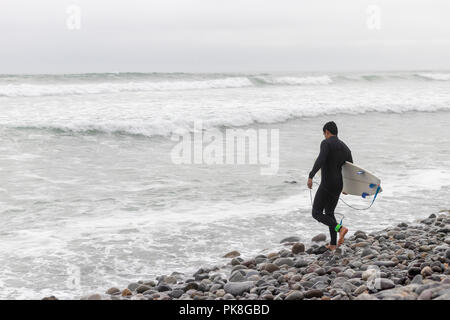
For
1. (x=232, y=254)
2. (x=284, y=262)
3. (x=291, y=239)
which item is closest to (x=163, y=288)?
(x=232, y=254)

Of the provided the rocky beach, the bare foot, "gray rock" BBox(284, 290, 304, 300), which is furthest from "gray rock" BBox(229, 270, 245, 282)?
the bare foot

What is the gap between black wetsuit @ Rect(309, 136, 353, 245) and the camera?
6980 mm

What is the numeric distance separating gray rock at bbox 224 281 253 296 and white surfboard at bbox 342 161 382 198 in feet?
8.61

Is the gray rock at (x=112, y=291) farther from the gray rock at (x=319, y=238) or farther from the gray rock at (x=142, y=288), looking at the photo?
the gray rock at (x=319, y=238)

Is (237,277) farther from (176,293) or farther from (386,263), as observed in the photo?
(386,263)

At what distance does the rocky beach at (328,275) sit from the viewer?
5.19 metres

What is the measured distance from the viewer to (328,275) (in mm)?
6051

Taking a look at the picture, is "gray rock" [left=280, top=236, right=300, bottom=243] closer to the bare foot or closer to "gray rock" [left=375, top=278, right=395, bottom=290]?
the bare foot

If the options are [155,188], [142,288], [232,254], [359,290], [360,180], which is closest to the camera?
[359,290]

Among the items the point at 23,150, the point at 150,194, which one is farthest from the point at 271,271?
the point at 23,150

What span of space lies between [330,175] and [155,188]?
514cm

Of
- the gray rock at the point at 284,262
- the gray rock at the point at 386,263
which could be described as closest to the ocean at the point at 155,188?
the gray rock at the point at 284,262

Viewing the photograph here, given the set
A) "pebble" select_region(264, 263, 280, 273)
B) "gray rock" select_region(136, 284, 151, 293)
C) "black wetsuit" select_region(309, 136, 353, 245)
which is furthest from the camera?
"black wetsuit" select_region(309, 136, 353, 245)
